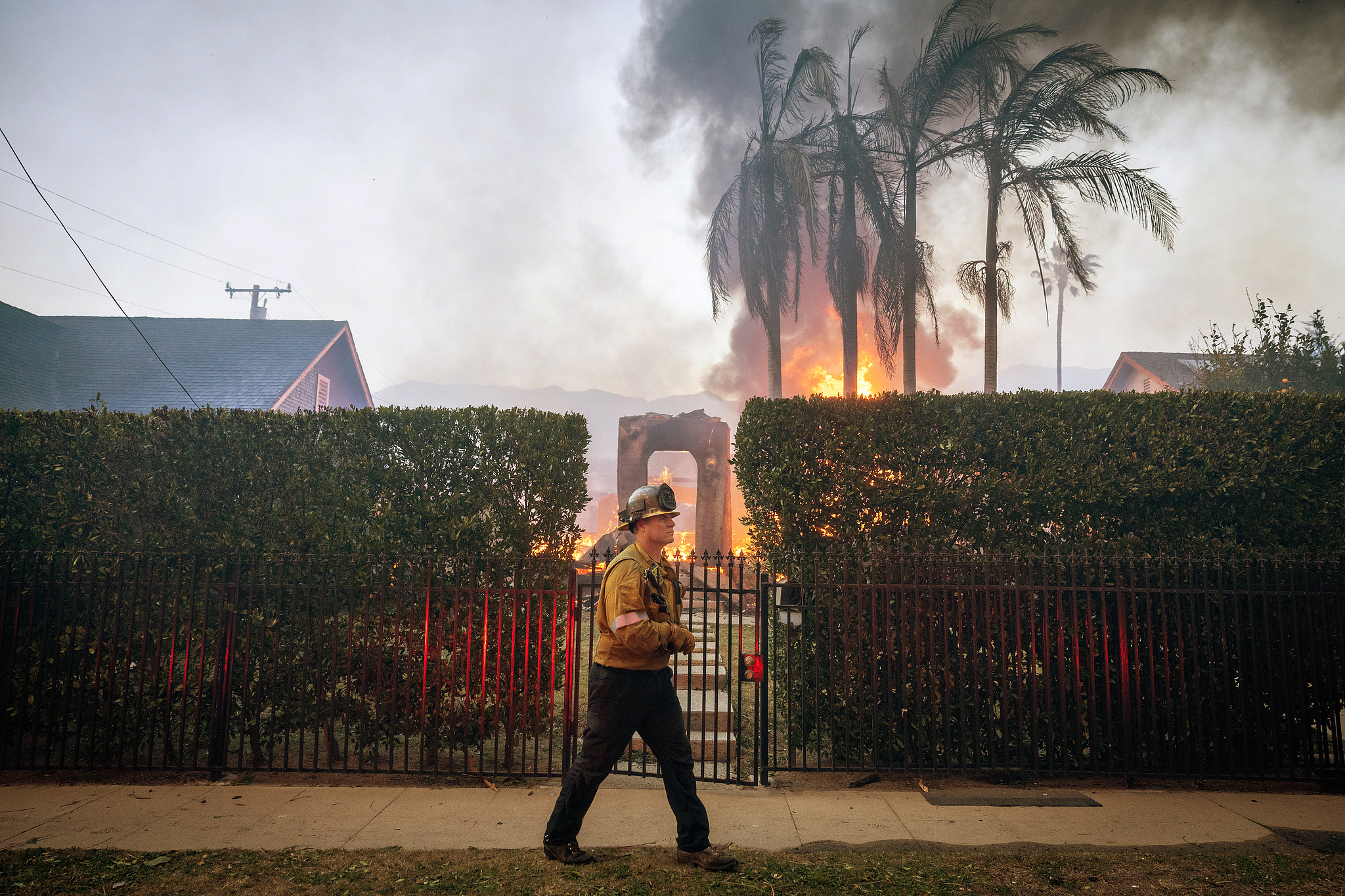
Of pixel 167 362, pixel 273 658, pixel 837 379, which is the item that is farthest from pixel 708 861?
pixel 167 362

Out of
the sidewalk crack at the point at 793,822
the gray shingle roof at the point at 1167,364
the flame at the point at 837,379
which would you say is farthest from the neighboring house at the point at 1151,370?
the sidewalk crack at the point at 793,822

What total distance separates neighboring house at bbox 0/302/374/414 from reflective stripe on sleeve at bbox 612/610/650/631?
64.5ft

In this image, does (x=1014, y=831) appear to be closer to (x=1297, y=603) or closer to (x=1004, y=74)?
(x=1297, y=603)

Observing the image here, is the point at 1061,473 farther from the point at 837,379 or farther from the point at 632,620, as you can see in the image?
the point at 837,379

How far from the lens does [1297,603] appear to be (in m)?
5.59

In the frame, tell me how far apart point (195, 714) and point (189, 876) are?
2.24 meters

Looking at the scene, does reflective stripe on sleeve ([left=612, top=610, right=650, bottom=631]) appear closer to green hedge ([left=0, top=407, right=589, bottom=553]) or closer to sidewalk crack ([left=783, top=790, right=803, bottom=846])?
sidewalk crack ([left=783, top=790, right=803, bottom=846])

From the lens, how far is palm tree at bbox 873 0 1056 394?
14.5 meters

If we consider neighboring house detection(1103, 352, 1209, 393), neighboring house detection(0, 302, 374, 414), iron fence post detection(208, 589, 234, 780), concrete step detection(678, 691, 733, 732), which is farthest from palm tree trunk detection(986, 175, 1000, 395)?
neighboring house detection(1103, 352, 1209, 393)

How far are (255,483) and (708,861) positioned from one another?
509 centimetres

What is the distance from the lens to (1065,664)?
5742 mm

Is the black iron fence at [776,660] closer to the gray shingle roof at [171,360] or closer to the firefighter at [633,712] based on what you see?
the firefighter at [633,712]

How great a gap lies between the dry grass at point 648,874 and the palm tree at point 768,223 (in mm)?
13762

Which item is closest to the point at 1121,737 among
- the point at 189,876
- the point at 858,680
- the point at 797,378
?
the point at 858,680
